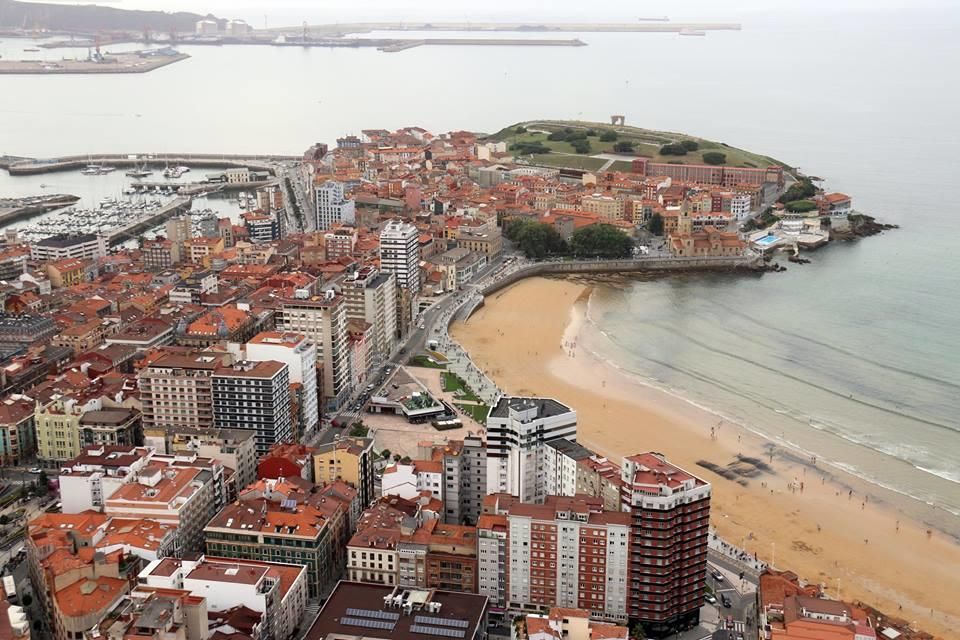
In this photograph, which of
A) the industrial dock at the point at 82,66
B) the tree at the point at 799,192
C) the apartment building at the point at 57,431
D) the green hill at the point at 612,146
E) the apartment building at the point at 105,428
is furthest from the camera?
the industrial dock at the point at 82,66

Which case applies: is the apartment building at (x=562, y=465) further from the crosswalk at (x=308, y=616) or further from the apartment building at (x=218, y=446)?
the apartment building at (x=218, y=446)

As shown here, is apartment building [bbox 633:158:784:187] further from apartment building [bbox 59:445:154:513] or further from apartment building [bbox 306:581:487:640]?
apartment building [bbox 306:581:487:640]

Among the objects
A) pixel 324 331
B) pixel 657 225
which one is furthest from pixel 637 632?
pixel 657 225

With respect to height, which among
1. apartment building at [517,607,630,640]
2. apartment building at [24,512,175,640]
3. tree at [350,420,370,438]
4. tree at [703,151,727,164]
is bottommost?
tree at [350,420,370,438]

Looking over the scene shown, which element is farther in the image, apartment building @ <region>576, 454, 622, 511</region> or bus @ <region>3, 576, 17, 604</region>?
apartment building @ <region>576, 454, 622, 511</region>

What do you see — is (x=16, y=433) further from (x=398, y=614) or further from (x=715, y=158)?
(x=715, y=158)

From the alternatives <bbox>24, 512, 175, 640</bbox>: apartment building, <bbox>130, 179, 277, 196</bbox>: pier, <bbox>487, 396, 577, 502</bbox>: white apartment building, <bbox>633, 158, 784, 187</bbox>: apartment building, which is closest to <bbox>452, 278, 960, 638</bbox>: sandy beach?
<bbox>487, 396, 577, 502</bbox>: white apartment building

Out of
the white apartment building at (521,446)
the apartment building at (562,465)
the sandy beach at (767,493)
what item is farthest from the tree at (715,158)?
the apartment building at (562,465)
